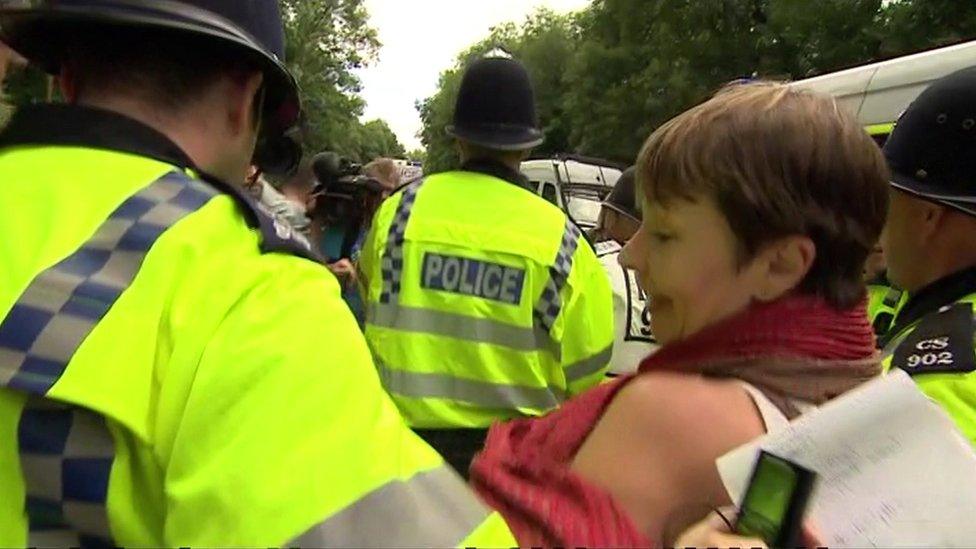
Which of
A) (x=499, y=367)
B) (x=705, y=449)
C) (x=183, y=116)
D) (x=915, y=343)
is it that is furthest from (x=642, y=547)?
(x=499, y=367)

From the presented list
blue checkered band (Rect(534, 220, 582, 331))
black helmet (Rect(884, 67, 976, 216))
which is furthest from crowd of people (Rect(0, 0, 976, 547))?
blue checkered band (Rect(534, 220, 582, 331))

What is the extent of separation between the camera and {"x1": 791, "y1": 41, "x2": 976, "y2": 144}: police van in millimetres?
5617

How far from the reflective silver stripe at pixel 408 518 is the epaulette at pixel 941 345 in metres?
1.18

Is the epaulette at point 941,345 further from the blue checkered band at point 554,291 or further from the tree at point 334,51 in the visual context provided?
the tree at point 334,51

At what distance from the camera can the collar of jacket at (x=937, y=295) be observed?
7.21 feet

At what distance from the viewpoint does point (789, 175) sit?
1400mm

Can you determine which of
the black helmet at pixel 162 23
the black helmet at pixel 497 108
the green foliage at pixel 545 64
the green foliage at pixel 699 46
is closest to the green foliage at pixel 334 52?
the green foliage at pixel 545 64

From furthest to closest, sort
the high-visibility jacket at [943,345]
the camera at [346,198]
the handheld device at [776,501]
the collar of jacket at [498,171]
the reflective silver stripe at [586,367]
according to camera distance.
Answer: the camera at [346,198] → the collar of jacket at [498,171] → the reflective silver stripe at [586,367] → the high-visibility jacket at [943,345] → the handheld device at [776,501]

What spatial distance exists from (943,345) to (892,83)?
4416 mm

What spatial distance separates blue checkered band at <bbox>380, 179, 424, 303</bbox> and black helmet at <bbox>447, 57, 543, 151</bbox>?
358 millimetres

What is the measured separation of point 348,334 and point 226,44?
402 mm

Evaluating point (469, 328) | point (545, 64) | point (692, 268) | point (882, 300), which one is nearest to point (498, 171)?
point (469, 328)

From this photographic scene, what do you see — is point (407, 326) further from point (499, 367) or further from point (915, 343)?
point (915, 343)

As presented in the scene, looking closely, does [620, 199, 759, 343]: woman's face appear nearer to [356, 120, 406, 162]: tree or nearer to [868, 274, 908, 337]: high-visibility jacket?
[868, 274, 908, 337]: high-visibility jacket
